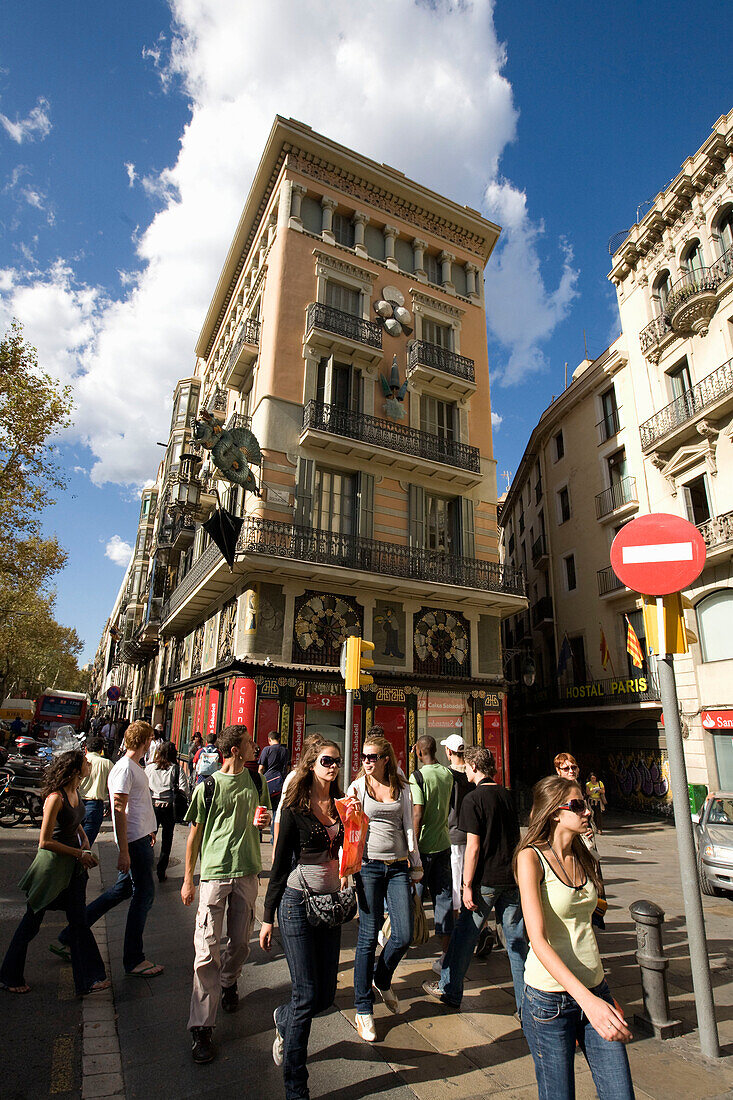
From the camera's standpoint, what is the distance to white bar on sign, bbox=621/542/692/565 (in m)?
4.29

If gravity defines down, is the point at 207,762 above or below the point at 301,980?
above

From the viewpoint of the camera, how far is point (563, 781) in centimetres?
282

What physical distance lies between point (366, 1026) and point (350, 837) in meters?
1.37

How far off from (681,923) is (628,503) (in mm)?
17698

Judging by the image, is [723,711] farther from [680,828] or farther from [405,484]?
[680,828]

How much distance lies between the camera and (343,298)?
66.3 feet

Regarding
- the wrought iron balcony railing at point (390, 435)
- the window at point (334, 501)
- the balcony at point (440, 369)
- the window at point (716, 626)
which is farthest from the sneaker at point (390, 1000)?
the balcony at point (440, 369)

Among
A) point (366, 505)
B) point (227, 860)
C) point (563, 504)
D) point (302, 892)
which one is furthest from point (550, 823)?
point (563, 504)

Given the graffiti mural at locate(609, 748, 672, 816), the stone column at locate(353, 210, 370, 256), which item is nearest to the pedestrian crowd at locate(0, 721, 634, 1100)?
the graffiti mural at locate(609, 748, 672, 816)

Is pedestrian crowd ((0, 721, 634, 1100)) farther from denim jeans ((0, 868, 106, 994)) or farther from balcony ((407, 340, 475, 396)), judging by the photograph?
balcony ((407, 340, 475, 396))

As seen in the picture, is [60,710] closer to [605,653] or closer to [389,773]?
[605,653]

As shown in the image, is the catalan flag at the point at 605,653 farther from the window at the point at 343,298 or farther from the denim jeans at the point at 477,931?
the denim jeans at the point at 477,931

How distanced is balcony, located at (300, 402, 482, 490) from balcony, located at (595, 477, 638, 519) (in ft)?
21.3

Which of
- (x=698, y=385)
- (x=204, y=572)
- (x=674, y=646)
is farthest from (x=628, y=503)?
(x=674, y=646)
